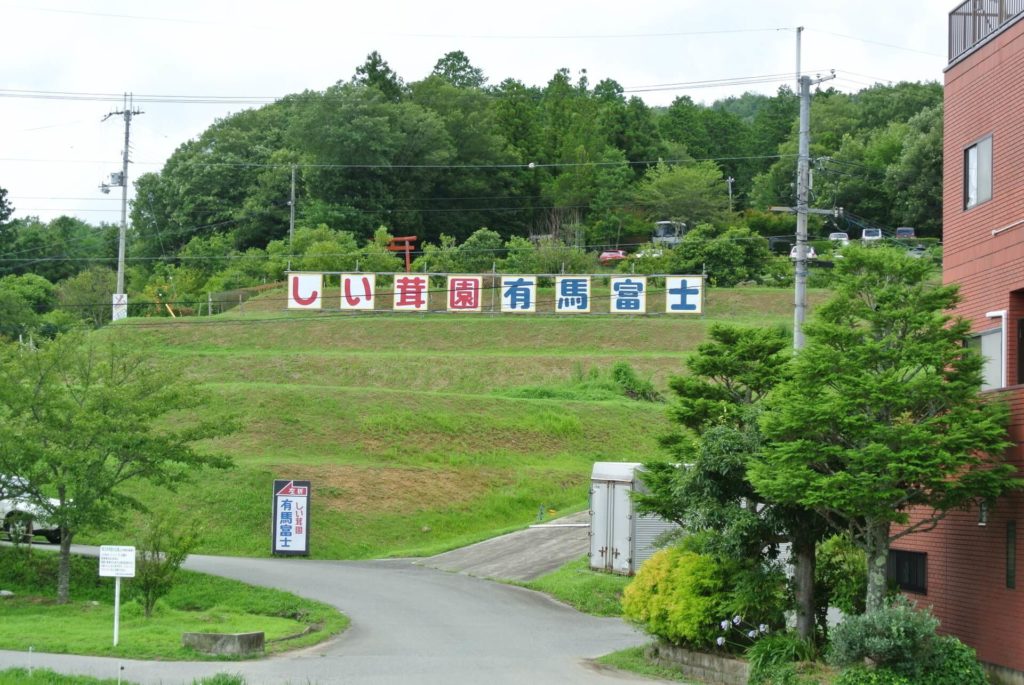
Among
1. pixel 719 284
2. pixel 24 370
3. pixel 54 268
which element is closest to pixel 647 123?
pixel 719 284

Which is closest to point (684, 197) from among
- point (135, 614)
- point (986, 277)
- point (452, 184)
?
point (452, 184)

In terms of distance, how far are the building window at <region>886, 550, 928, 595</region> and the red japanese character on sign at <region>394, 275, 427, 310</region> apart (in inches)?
1440

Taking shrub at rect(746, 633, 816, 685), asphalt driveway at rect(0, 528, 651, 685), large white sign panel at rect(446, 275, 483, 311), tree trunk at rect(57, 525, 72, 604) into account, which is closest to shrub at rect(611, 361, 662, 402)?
large white sign panel at rect(446, 275, 483, 311)

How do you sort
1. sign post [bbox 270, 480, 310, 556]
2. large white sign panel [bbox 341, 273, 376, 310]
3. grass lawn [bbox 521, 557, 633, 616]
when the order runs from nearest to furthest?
grass lawn [bbox 521, 557, 633, 616]
sign post [bbox 270, 480, 310, 556]
large white sign panel [bbox 341, 273, 376, 310]

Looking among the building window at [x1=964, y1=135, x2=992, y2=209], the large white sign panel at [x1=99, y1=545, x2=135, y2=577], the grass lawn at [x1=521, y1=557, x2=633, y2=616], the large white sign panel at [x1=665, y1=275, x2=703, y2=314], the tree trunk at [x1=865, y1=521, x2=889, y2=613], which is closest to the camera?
the tree trunk at [x1=865, y1=521, x2=889, y2=613]

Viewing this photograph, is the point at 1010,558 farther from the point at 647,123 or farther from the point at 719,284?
the point at 647,123

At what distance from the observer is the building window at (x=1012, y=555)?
16281 millimetres

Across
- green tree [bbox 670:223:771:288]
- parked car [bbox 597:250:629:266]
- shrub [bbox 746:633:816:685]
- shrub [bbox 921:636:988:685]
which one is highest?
parked car [bbox 597:250:629:266]

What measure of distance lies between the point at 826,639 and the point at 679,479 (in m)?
3.11

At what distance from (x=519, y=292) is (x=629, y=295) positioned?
188 inches

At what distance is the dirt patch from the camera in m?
38.6

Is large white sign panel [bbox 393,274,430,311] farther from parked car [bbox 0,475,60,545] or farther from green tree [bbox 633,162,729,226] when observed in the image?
green tree [bbox 633,162,729,226]

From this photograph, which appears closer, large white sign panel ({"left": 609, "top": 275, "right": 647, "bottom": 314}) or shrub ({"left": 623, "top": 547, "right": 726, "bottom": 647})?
shrub ({"left": 623, "top": 547, "right": 726, "bottom": 647})

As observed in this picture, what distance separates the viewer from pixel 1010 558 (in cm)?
1642
